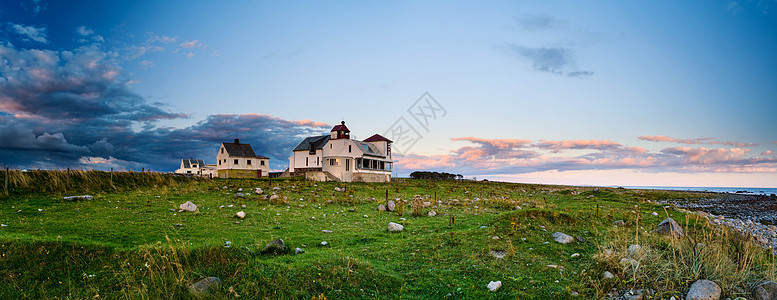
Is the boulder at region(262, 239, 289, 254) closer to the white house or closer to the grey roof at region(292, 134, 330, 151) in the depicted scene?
the white house

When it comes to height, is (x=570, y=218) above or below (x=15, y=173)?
below

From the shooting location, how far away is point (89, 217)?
605 inches

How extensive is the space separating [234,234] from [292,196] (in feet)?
37.5

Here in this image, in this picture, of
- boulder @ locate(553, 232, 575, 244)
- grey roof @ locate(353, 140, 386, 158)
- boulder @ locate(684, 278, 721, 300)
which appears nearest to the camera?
boulder @ locate(684, 278, 721, 300)

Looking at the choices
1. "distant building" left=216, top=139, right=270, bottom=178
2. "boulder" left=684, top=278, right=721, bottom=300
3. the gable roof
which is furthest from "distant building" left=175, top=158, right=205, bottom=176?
"boulder" left=684, top=278, right=721, bottom=300

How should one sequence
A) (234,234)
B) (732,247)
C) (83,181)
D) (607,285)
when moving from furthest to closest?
(83,181), (234,234), (732,247), (607,285)

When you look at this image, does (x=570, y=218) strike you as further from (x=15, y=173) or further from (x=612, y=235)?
(x=15, y=173)

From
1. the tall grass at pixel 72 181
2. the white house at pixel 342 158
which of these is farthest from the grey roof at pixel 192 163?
the tall grass at pixel 72 181

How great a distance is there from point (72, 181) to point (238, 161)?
2079 inches

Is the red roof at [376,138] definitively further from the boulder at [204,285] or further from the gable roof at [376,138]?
the boulder at [204,285]

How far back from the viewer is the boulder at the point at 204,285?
7779 mm

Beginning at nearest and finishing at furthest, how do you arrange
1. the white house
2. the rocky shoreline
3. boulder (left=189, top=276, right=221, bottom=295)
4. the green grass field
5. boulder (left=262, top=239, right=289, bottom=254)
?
boulder (left=189, top=276, right=221, bottom=295) → the green grass field → boulder (left=262, top=239, right=289, bottom=254) → the rocky shoreline → the white house

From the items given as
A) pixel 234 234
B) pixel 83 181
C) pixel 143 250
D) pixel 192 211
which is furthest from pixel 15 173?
pixel 143 250

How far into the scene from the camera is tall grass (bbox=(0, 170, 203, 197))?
69.2 feet
